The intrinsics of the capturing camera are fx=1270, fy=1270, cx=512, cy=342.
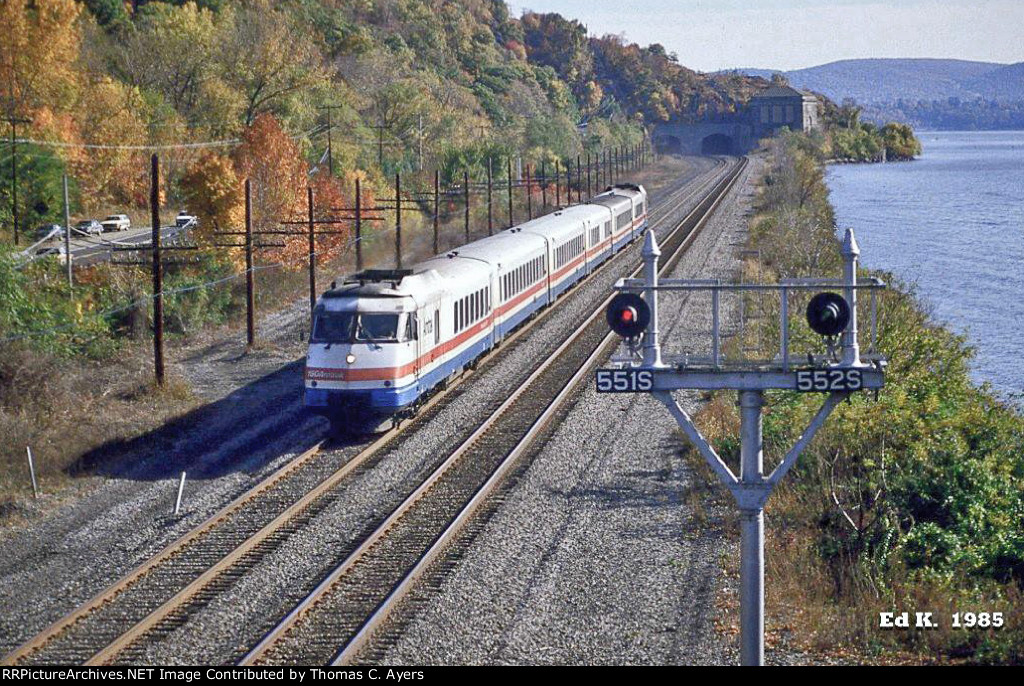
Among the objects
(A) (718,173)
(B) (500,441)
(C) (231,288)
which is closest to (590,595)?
(B) (500,441)

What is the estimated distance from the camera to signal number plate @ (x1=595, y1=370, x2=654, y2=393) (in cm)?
1127

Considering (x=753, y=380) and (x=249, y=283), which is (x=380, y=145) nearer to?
(x=249, y=283)

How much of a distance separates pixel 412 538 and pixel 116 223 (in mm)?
47810

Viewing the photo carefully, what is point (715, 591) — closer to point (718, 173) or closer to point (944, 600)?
point (944, 600)

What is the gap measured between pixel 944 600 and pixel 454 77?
12400 cm

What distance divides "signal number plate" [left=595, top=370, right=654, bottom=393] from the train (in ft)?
39.6

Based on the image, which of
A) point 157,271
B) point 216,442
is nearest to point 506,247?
point 157,271

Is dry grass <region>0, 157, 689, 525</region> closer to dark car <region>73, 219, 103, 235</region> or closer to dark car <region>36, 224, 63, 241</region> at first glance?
dark car <region>36, 224, 63, 241</region>

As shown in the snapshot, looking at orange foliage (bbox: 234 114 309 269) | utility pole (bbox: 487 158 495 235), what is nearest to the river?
utility pole (bbox: 487 158 495 235)

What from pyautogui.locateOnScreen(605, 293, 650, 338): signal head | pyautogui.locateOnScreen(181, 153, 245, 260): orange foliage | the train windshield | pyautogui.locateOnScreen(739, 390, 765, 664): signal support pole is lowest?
pyautogui.locateOnScreen(739, 390, 765, 664): signal support pole

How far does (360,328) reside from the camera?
2311 cm

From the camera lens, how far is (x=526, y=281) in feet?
118

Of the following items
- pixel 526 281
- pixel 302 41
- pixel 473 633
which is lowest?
pixel 473 633

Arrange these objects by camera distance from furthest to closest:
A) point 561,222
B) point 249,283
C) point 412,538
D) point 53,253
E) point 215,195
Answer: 1. point 215,195
2. point 561,222
3. point 53,253
4. point 249,283
5. point 412,538
